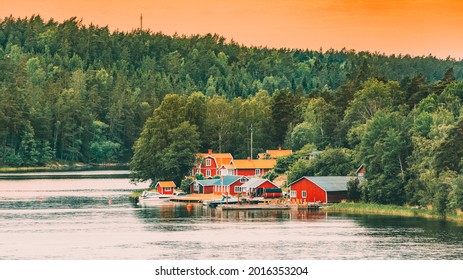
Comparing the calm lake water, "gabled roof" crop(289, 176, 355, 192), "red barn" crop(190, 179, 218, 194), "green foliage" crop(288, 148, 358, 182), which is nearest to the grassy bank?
the calm lake water

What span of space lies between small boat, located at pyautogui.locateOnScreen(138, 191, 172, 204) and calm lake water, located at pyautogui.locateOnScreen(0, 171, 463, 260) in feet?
15.5

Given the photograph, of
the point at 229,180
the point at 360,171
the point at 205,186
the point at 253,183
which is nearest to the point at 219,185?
the point at 229,180

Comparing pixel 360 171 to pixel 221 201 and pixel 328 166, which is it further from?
pixel 221 201

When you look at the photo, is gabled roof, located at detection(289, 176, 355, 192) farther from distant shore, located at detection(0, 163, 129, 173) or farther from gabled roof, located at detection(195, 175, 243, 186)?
distant shore, located at detection(0, 163, 129, 173)

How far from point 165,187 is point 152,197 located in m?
3.60

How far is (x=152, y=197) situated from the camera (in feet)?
304

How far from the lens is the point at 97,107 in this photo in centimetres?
19488

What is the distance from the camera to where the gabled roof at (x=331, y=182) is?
261 feet

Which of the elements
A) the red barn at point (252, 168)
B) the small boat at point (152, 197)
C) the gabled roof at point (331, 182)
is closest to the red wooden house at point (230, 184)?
the small boat at point (152, 197)

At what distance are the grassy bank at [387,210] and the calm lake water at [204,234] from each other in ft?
4.66

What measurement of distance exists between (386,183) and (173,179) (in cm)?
3252
